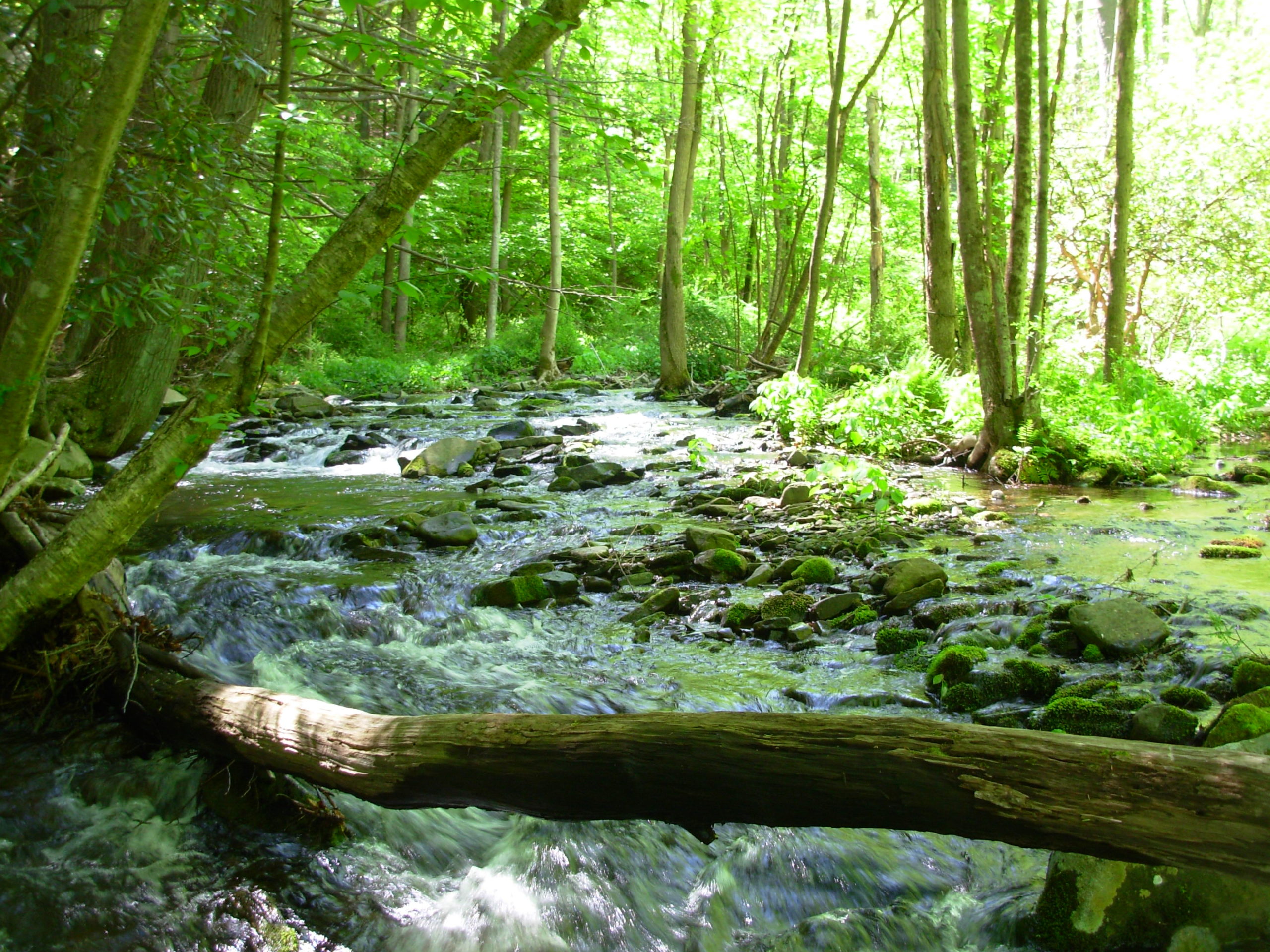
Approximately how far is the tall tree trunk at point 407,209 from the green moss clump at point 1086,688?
3.53 metres

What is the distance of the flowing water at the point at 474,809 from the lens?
9.68 feet

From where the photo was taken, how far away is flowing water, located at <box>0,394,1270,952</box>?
295 cm

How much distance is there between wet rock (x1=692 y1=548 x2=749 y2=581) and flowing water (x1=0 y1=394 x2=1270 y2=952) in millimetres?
1008

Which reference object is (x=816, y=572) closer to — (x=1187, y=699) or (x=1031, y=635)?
(x=1031, y=635)

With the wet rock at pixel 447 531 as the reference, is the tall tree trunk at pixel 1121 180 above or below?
above

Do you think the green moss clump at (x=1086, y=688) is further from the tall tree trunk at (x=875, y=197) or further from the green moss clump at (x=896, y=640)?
the tall tree trunk at (x=875, y=197)

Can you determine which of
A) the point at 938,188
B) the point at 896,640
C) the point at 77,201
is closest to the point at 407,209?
the point at 77,201

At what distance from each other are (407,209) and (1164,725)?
3.76 m

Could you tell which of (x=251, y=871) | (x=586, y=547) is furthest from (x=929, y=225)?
(x=251, y=871)

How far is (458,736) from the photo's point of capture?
261cm

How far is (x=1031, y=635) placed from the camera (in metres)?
4.97

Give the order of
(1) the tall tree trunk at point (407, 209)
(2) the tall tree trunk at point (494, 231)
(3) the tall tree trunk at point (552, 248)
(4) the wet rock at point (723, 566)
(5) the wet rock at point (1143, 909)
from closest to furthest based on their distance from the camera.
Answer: (5) the wet rock at point (1143, 909)
(1) the tall tree trunk at point (407, 209)
(4) the wet rock at point (723, 566)
(3) the tall tree trunk at point (552, 248)
(2) the tall tree trunk at point (494, 231)

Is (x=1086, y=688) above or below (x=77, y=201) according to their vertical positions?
below

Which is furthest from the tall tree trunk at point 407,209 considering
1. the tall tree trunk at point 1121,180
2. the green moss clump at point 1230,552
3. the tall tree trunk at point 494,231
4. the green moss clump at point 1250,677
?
the tall tree trunk at point 1121,180
